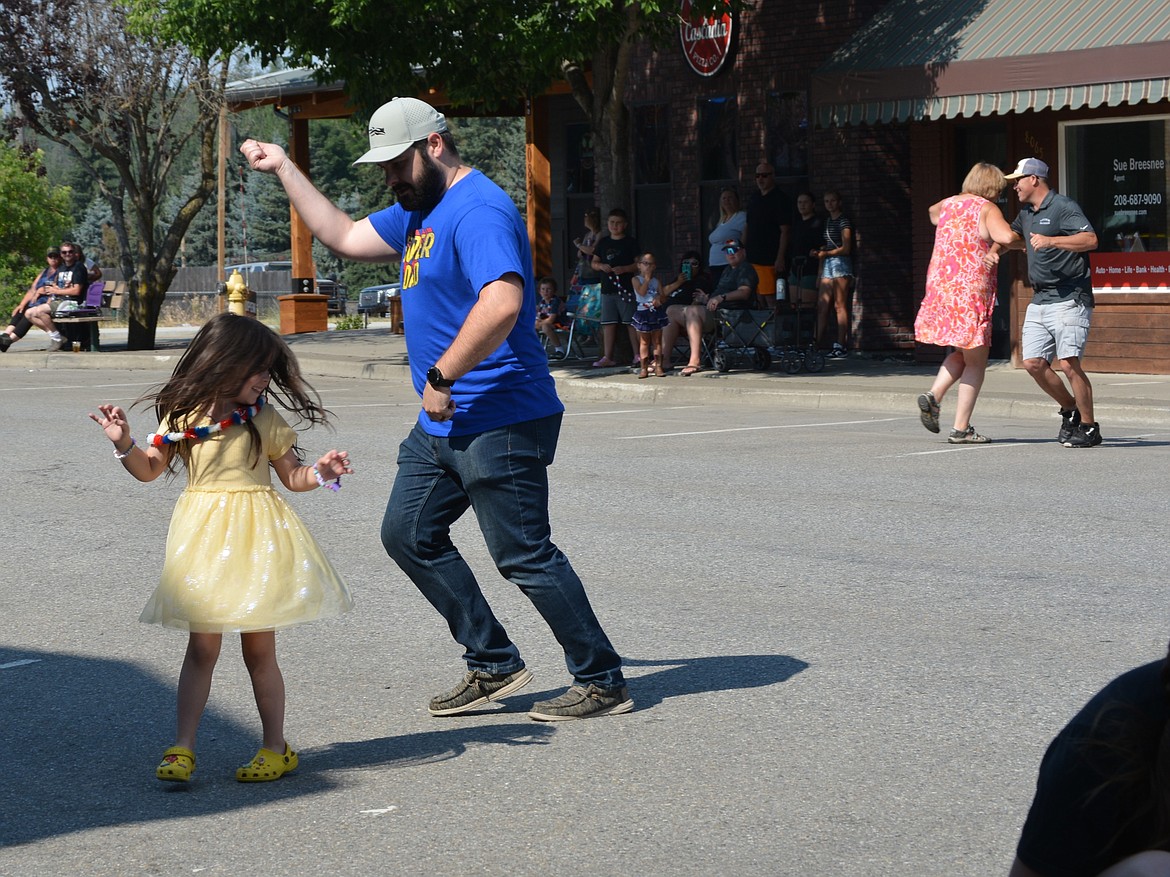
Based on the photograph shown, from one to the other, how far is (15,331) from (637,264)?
1189cm

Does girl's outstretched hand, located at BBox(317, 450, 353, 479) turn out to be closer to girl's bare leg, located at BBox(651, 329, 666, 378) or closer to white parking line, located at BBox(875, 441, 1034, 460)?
white parking line, located at BBox(875, 441, 1034, 460)

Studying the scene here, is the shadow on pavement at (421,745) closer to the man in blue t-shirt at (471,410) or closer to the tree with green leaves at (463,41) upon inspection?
the man in blue t-shirt at (471,410)

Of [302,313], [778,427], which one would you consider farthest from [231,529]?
[302,313]

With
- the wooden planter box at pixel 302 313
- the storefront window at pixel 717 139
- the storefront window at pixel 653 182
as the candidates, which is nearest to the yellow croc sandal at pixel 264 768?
the storefront window at pixel 717 139

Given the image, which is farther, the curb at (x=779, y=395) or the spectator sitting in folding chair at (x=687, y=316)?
the spectator sitting in folding chair at (x=687, y=316)

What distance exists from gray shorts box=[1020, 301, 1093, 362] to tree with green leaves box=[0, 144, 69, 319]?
114ft

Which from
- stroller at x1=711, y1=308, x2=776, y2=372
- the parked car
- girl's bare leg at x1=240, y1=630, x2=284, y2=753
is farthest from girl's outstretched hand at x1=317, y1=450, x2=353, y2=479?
the parked car

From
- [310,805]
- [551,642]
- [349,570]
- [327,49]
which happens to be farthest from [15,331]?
[310,805]

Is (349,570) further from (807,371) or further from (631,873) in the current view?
(807,371)

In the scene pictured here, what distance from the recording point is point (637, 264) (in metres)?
18.4

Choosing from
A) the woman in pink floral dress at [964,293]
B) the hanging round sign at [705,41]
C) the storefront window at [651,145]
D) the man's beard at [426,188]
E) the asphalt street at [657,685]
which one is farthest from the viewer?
the storefront window at [651,145]

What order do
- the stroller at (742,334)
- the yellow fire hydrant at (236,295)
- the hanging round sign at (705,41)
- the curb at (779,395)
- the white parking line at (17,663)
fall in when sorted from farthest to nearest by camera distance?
the hanging round sign at (705,41) < the stroller at (742,334) < the curb at (779,395) < the yellow fire hydrant at (236,295) < the white parking line at (17,663)

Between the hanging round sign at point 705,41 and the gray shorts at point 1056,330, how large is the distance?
28.7ft

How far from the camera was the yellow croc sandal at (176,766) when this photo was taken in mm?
4785
